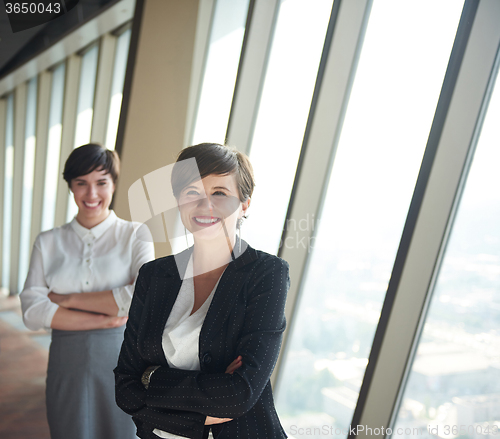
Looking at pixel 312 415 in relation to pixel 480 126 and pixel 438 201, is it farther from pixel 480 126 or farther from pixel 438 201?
pixel 480 126

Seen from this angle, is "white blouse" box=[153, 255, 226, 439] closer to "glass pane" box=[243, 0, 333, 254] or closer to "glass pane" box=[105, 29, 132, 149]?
"glass pane" box=[243, 0, 333, 254]

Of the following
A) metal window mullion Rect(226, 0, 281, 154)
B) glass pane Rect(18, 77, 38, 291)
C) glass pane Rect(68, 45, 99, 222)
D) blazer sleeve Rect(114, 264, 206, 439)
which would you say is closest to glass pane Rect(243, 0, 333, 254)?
metal window mullion Rect(226, 0, 281, 154)

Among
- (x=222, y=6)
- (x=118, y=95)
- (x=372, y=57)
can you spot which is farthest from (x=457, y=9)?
(x=118, y=95)

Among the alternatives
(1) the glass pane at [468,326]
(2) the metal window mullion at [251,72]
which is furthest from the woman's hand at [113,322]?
(2) the metal window mullion at [251,72]

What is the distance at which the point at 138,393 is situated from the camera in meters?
1.24

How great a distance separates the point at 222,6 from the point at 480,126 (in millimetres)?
2402

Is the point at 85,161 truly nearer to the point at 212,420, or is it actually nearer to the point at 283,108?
the point at 212,420

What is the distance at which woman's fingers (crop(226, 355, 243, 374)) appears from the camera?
1175 millimetres

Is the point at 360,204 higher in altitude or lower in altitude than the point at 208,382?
higher

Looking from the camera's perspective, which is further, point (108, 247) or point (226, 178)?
point (108, 247)

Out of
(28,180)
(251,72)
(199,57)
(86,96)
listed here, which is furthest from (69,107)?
(251,72)

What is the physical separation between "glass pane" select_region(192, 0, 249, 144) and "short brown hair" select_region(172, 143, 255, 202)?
71.6 inches

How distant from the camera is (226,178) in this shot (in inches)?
51.9

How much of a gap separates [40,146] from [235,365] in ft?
21.6
